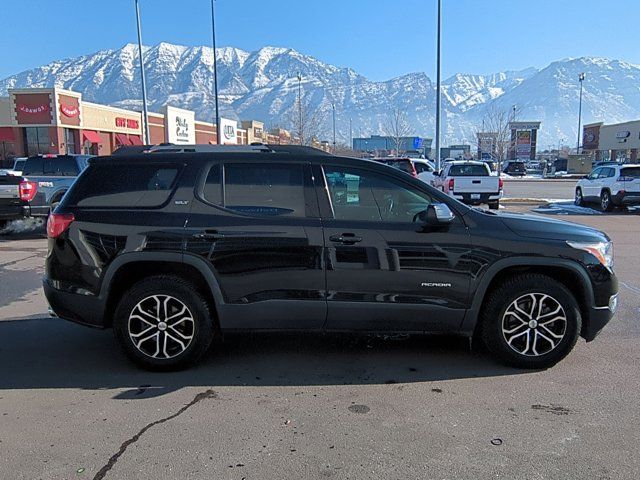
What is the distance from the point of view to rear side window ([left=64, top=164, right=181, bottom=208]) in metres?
4.43

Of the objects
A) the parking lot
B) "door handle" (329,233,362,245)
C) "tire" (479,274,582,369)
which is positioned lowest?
the parking lot

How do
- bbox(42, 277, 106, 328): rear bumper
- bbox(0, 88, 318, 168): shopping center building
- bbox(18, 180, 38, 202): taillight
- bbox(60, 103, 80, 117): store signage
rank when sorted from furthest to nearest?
bbox(60, 103, 80, 117): store signage
bbox(0, 88, 318, 168): shopping center building
bbox(18, 180, 38, 202): taillight
bbox(42, 277, 106, 328): rear bumper

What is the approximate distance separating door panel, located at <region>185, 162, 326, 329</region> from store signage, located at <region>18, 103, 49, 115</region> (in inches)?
1619

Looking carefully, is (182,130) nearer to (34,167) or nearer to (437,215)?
(34,167)

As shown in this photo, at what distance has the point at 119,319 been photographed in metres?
4.38

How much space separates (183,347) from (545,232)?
317 cm

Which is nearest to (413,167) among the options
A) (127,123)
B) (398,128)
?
(398,128)

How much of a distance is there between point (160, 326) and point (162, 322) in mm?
38

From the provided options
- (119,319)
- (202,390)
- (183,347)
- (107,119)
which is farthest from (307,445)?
(107,119)

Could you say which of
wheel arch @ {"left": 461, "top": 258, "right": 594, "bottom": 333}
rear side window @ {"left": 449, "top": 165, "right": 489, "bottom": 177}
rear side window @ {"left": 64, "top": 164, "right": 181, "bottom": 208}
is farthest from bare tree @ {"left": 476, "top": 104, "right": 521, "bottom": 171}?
rear side window @ {"left": 64, "top": 164, "right": 181, "bottom": 208}

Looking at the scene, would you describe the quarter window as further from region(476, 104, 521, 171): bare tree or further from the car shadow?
region(476, 104, 521, 171): bare tree

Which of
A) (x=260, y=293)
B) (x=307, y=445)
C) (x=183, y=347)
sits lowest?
(x=307, y=445)

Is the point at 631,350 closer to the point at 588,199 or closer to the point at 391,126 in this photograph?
the point at 588,199

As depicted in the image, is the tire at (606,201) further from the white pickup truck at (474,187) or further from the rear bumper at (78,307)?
the rear bumper at (78,307)
